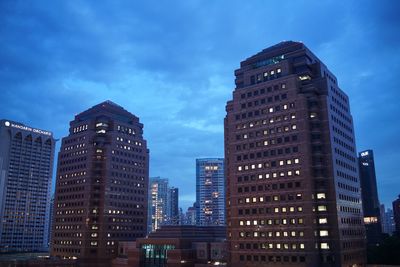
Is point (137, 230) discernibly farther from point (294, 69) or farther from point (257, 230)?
point (294, 69)

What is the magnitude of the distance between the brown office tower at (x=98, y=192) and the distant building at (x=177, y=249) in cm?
1924

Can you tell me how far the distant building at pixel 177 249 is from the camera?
459 ft

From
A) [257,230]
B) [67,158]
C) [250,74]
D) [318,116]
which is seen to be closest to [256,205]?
[257,230]

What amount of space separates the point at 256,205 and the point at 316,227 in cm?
1967

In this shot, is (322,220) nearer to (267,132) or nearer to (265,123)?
(267,132)

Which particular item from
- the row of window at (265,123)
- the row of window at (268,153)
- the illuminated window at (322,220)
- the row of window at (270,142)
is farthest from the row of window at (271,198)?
the row of window at (265,123)

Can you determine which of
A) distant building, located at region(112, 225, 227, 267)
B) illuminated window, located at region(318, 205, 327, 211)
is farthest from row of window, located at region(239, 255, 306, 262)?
illuminated window, located at region(318, 205, 327, 211)

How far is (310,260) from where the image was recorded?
359 feet

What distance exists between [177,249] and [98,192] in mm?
57054

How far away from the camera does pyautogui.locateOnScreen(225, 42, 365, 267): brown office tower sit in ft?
374

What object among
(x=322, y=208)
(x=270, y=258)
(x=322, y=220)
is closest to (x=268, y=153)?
(x=322, y=208)

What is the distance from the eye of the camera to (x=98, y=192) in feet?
595

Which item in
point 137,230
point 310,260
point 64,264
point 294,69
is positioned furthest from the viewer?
point 137,230

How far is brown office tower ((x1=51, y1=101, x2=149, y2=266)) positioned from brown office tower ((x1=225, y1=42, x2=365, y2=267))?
6879 centimetres
